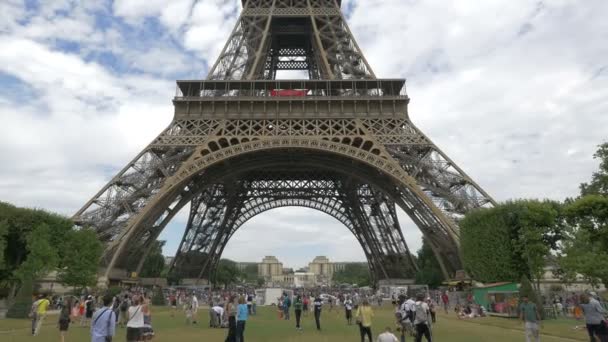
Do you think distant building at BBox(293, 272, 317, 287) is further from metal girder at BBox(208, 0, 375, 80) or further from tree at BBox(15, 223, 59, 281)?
tree at BBox(15, 223, 59, 281)

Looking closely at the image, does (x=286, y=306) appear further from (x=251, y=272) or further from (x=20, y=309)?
(x=251, y=272)

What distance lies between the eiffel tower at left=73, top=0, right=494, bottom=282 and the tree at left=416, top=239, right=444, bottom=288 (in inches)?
458

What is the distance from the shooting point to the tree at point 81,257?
29375 millimetres

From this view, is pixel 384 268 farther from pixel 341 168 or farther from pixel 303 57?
pixel 303 57

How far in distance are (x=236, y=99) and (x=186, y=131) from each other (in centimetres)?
441

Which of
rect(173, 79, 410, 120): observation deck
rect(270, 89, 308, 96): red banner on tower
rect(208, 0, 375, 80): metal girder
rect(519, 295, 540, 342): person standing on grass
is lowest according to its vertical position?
rect(519, 295, 540, 342): person standing on grass

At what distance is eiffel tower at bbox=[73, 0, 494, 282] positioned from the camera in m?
29.4

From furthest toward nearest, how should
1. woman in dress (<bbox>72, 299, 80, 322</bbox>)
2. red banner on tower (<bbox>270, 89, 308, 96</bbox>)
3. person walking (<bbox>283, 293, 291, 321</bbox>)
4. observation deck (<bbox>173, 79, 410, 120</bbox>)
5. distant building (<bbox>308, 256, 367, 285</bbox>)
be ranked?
distant building (<bbox>308, 256, 367, 285</bbox>) < red banner on tower (<bbox>270, 89, 308, 96</bbox>) < observation deck (<bbox>173, 79, 410, 120</bbox>) < person walking (<bbox>283, 293, 291, 321</bbox>) < woman in dress (<bbox>72, 299, 80, 322</bbox>)

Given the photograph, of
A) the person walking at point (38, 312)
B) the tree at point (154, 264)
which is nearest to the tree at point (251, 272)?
the tree at point (154, 264)

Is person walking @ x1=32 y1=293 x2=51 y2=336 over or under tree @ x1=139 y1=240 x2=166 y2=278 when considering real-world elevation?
under

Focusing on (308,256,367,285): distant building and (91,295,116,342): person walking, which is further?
(308,256,367,285): distant building

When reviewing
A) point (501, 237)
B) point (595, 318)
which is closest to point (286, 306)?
point (501, 237)

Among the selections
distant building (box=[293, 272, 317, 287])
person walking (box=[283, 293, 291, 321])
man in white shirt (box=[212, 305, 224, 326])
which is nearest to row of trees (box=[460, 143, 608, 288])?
person walking (box=[283, 293, 291, 321])

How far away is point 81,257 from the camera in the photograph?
3005 cm
